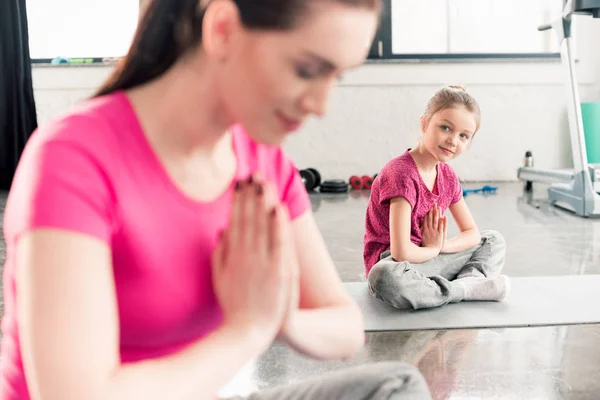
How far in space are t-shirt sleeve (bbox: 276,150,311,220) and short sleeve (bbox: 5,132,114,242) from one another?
0.81 feet

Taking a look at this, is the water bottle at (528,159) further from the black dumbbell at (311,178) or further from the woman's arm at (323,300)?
the woman's arm at (323,300)

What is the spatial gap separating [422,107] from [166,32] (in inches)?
185

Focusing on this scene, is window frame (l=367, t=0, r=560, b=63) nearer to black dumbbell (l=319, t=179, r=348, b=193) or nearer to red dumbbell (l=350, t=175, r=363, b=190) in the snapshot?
Result: red dumbbell (l=350, t=175, r=363, b=190)

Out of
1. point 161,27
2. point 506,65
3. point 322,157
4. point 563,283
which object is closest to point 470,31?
point 506,65


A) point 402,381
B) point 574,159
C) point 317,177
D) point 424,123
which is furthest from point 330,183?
point 402,381

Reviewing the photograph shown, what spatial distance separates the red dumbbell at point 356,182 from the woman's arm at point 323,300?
4.20 m

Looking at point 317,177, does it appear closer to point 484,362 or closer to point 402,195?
point 402,195

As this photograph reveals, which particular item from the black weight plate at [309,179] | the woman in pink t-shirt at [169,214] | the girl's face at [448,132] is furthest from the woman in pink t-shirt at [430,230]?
the black weight plate at [309,179]

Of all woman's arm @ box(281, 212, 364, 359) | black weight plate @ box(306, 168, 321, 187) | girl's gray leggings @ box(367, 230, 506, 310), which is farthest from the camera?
black weight plate @ box(306, 168, 321, 187)

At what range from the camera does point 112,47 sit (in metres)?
5.25

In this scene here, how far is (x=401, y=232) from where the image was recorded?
78.8 inches

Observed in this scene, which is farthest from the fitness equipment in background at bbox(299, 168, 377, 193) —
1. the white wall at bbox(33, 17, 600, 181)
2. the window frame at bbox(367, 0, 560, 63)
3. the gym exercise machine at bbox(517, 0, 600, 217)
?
the gym exercise machine at bbox(517, 0, 600, 217)

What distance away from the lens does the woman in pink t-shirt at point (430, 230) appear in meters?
2.00

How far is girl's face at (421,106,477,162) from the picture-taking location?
6.81 feet
